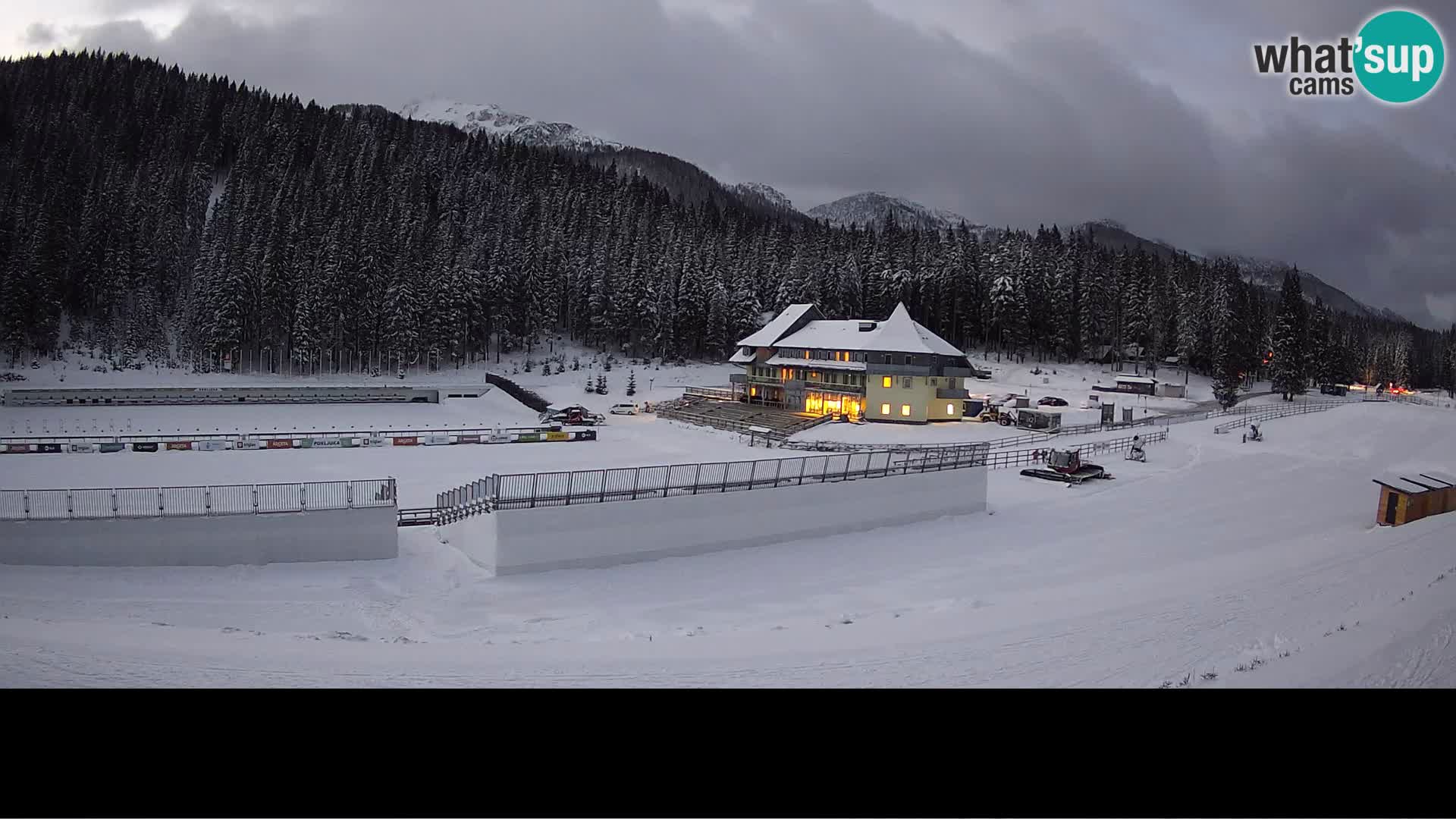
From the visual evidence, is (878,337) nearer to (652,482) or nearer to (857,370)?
(857,370)

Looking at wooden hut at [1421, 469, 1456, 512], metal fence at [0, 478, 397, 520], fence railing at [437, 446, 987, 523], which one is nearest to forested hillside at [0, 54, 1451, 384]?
wooden hut at [1421, 469, 1456, 512]

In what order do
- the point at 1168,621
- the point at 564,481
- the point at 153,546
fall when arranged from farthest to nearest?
the point at 564,481 → the point at 153,546 → the point at 1168,621

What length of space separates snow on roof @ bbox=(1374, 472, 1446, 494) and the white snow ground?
53.9 inches

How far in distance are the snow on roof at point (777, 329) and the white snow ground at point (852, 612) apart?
100 ft

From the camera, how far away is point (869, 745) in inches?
124

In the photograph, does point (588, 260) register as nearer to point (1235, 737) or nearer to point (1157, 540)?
point (1157, 540)

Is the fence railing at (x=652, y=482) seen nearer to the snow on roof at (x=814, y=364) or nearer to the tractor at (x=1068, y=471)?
the tractor at (x=1068, y=471)

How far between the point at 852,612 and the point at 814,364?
35.8 meters

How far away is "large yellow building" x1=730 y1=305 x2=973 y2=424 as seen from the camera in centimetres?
4322

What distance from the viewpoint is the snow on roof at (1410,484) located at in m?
18.3

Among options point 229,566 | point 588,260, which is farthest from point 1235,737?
point 588,260

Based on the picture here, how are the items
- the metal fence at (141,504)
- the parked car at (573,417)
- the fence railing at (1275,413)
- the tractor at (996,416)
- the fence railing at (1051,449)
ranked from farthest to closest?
the tractor at (996,416) → the parked car at (573,417) → the fence railing at (1275,413) → the fence railing at (1051,449) → the metal fence at (141,504)

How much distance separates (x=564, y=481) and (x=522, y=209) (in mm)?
84673

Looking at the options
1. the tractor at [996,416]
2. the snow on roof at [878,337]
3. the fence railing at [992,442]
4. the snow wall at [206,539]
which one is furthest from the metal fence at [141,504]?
the tractor at [996,416]
